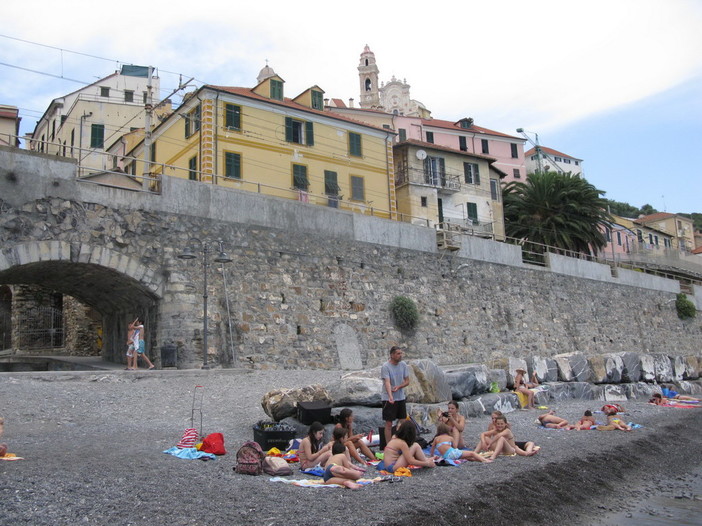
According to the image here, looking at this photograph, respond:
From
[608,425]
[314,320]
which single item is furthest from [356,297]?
[608,425]

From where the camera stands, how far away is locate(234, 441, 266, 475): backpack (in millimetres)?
7326

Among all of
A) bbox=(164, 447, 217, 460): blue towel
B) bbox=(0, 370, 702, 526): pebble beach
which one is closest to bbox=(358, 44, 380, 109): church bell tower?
bbox=(0, 370, 702, 526): pebble beach

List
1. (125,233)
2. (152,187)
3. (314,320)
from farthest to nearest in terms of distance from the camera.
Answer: (314,320) < (152,187) < (125,233)

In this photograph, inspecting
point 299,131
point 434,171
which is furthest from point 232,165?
point 434,171

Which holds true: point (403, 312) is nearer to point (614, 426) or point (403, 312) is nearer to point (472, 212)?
point (614, 426)

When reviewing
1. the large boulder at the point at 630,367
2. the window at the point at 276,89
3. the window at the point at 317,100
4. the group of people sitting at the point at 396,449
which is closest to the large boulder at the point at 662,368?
the large boulder at the point at 630,367

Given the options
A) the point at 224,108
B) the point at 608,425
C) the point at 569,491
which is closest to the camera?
the point at 569,491

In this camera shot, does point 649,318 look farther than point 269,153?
Yes

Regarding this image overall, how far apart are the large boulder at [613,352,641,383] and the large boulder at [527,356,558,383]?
3.04m

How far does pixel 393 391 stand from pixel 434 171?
27617mm

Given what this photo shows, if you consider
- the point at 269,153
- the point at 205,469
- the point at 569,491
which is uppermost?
the point at 269,153

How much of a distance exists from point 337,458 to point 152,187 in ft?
37.1

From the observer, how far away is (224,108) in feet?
79.6

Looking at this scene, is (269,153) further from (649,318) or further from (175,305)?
(649,318)
